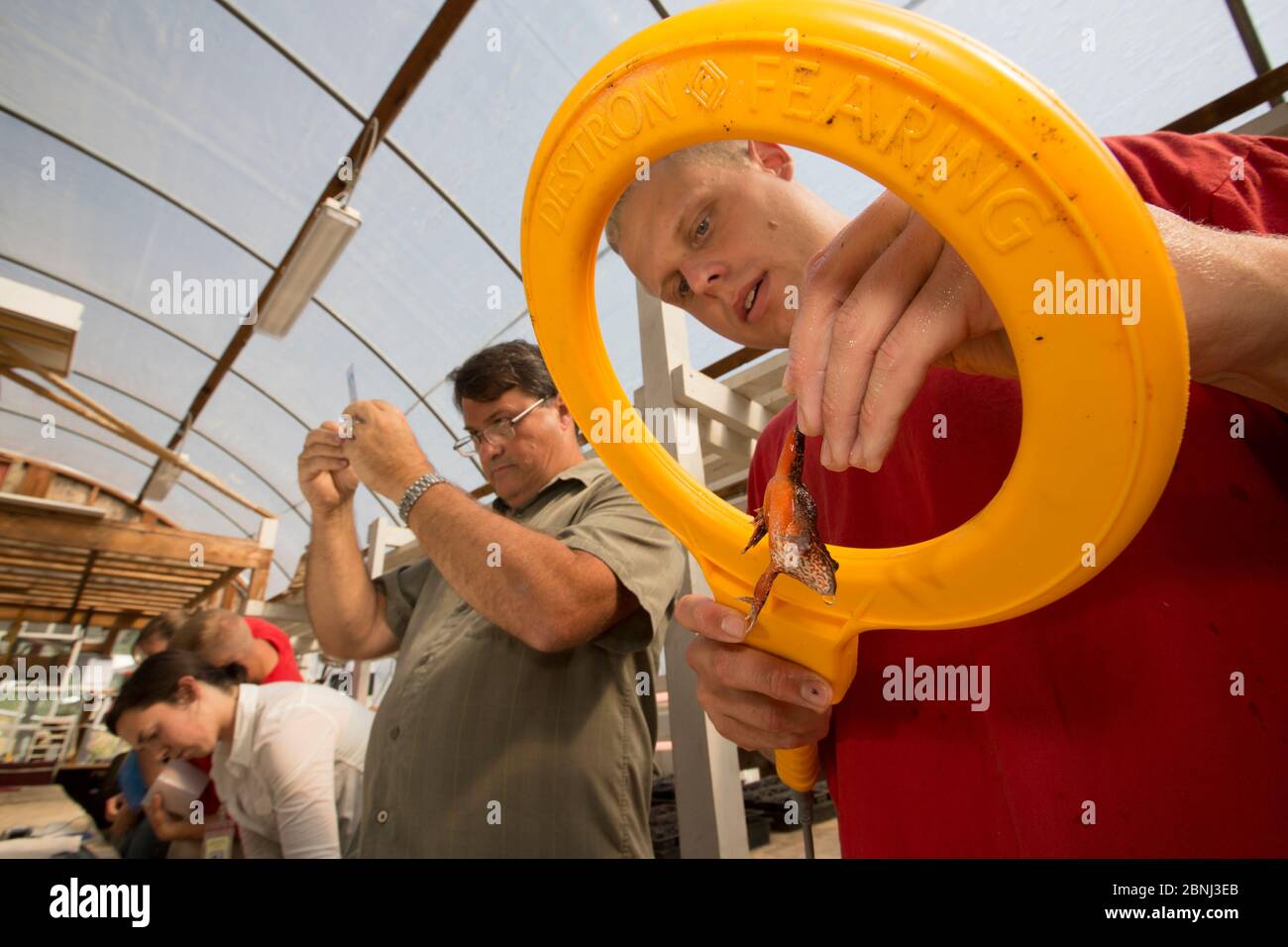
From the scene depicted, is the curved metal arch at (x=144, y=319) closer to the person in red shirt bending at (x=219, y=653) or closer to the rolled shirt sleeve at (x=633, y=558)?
the person in red shirt bending at (x=219, y=653)

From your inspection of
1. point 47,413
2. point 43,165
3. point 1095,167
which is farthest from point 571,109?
point 47,413

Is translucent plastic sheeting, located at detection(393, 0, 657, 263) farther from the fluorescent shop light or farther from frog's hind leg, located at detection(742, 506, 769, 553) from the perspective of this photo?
frog's hind leg, located at detection(742, 506, 769, 553)

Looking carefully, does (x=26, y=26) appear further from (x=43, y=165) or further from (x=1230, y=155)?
(x=1230, y=155)

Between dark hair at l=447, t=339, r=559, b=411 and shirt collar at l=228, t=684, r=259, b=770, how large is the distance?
1.27 meters

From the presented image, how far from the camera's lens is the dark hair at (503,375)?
1.38 metres

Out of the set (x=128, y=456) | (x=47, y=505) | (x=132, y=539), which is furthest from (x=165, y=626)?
(x=128, y=456)

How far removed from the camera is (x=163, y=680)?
1970 mm

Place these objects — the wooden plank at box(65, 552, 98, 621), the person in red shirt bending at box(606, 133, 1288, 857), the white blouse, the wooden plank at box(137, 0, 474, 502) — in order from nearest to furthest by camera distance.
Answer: the person in red shirt bending at box(606, 133, 1288, 857) → the white blouse → the wooden plank at box(137, 0, 474, 502) → the wooden plank at box(65, 552, 98, 621)

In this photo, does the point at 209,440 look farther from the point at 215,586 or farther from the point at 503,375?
the point at 503,375

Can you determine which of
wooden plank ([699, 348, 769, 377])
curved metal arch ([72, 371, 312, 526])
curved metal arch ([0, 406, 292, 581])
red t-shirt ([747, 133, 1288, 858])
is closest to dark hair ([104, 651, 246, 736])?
wooden plank ([699, 348, 769, 377])

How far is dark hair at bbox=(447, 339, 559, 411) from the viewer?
1380 millimetres

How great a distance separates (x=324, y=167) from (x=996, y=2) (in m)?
2.64

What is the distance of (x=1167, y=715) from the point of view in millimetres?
466

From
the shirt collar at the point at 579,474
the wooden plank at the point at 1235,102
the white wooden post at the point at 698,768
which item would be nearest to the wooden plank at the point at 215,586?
the shirt collar at the point at 579,474
